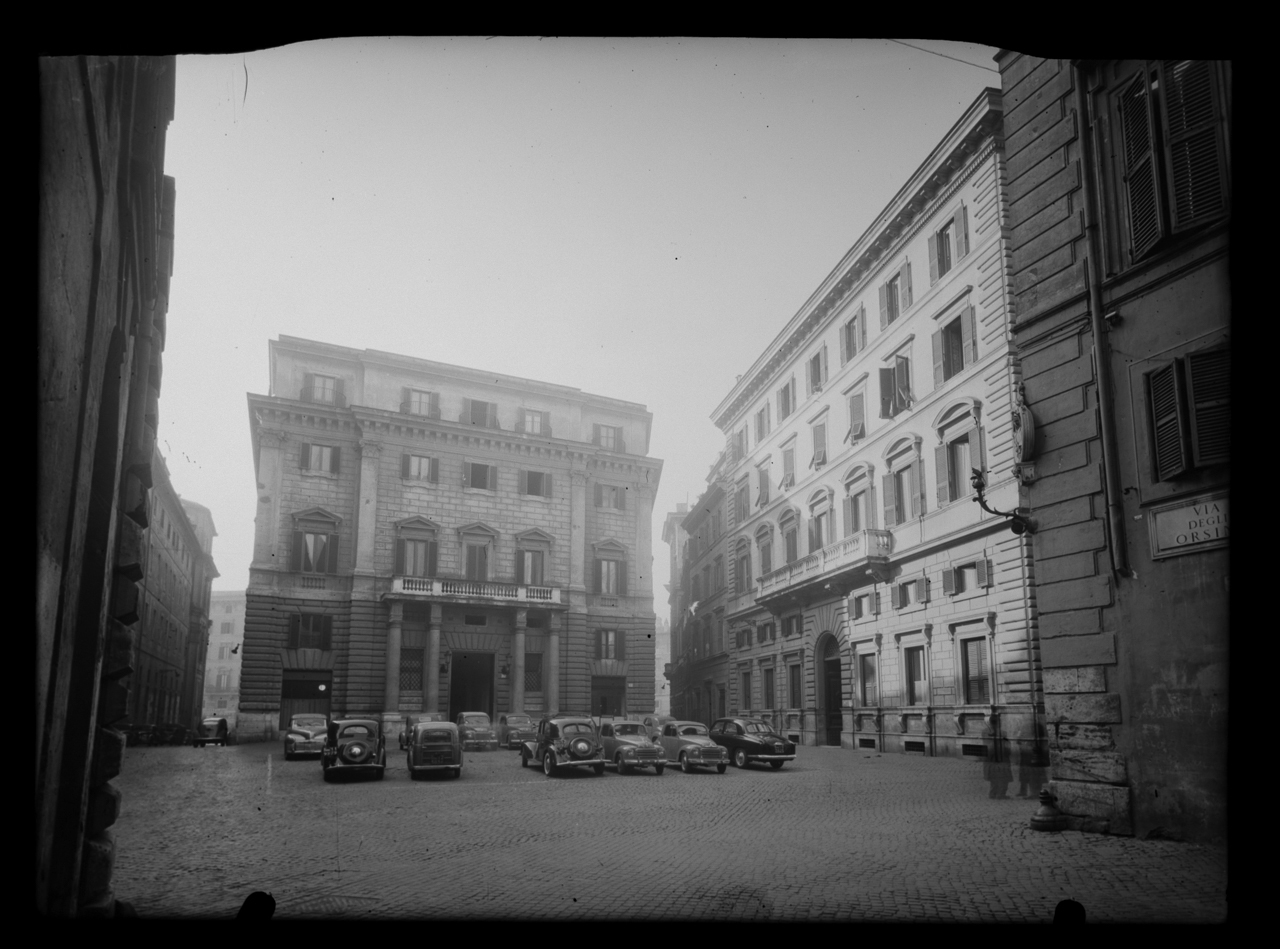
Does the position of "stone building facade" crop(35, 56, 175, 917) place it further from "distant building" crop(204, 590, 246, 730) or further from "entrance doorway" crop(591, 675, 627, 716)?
"distant building" crop(204, 590, 246, 730)

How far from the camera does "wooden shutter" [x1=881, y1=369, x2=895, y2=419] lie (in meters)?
25.8

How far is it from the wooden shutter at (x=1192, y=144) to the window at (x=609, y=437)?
29.5 m

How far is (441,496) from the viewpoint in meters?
32.6

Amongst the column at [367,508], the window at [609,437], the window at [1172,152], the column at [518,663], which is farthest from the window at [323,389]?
the window at [1172,152]

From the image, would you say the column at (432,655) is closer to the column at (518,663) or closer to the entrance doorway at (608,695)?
the column at (518,663)

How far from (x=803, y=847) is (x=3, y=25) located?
10108 mm

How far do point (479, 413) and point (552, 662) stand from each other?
1028 cm

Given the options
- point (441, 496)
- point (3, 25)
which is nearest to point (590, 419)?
point (441, 496)

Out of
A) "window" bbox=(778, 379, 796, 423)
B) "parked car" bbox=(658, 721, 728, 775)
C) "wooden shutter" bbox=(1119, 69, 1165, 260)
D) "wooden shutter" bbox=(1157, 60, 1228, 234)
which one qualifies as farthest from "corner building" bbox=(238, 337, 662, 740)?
"wooden shutter" bbox=(1157, 60, 1228, 234)

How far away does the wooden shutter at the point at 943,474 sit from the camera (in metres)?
23.0

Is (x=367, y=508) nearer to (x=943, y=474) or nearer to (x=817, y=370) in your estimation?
(x=817, y=370)

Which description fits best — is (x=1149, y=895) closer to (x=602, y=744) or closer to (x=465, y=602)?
(x=602, y=744)

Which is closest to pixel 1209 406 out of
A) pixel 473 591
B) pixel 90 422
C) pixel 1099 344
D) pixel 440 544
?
pixel 1099 344

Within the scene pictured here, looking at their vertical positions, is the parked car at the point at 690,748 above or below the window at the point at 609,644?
below
